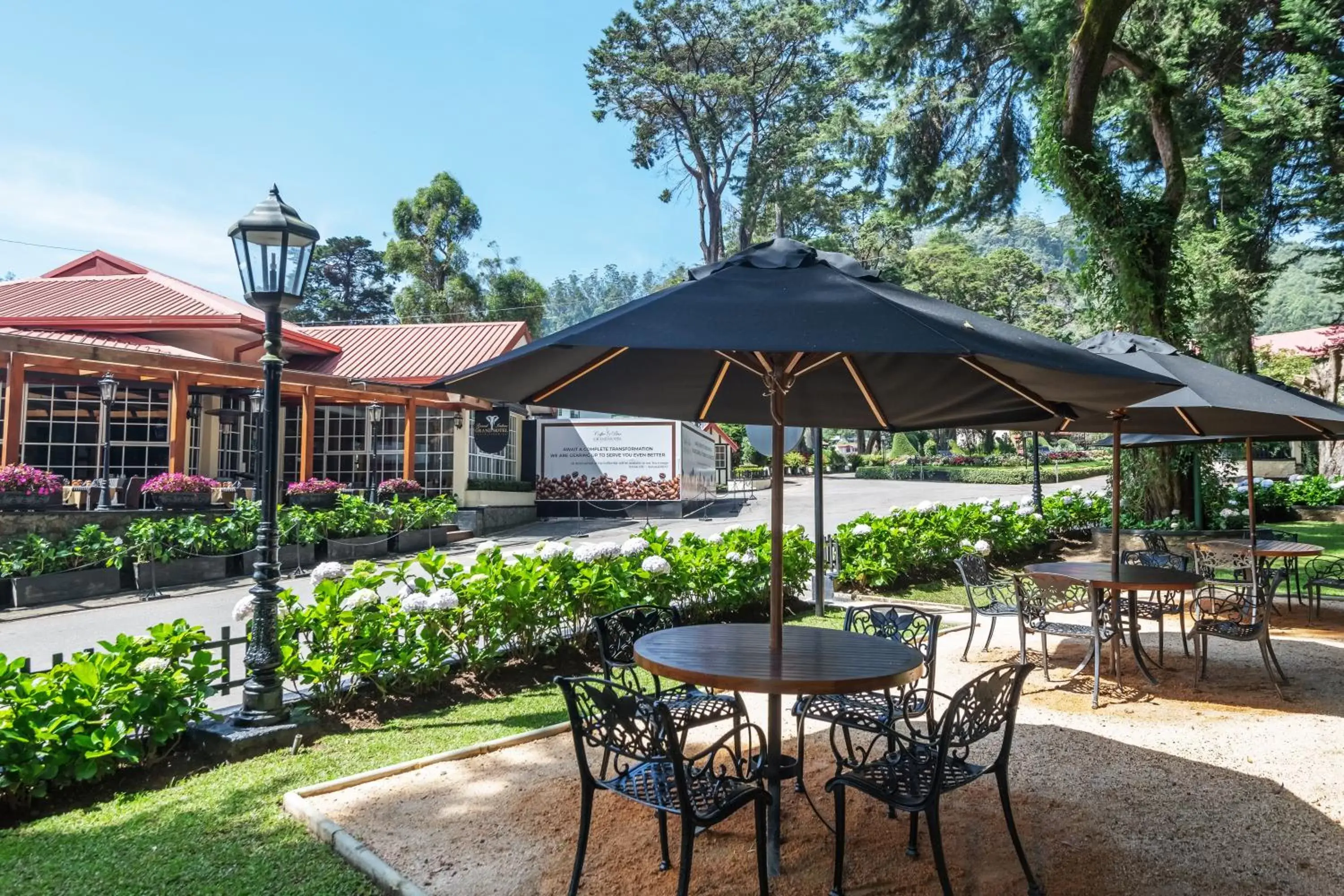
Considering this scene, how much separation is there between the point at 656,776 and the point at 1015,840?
131cm

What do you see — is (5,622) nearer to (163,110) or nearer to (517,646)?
(517,646)

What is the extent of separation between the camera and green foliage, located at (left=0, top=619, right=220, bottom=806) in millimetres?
3301

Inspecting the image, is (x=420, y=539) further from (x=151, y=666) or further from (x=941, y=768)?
(x=941, y=768)

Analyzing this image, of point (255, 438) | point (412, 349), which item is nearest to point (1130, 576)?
point (255, 438)

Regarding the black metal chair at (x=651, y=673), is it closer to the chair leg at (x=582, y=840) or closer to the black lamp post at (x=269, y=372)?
the chair leg at (x=582, y=840)

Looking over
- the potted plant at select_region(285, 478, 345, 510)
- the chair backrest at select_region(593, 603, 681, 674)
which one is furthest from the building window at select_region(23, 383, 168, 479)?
the chair backrest at select_region(593, 603, 681, 674)

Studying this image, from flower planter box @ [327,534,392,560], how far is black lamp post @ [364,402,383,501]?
231 centimetres

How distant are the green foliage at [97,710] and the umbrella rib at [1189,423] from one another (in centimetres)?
640

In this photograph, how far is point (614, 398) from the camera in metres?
3.97

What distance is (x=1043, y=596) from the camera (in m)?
5.77

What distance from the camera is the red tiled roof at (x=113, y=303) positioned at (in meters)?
15.4

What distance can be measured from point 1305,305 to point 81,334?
102682 mm

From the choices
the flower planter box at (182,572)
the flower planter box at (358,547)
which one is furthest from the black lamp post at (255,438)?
the flower planter box at (182,572)

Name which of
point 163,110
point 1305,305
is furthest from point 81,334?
point 1305,305
